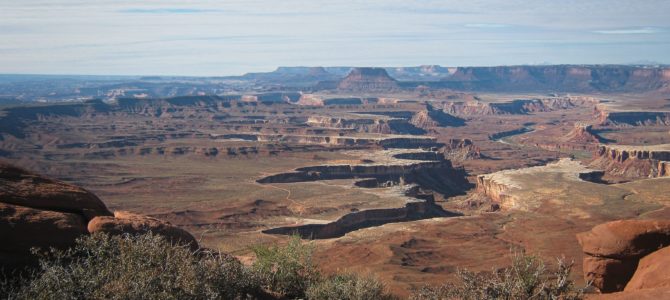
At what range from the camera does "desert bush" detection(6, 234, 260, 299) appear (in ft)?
55.9

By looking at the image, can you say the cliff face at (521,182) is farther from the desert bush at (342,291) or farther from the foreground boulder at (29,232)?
the foreground boulder at (29,232)

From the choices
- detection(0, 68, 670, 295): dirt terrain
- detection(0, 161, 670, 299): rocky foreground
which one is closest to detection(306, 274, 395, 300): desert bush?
detection(0, 161, 670, 299): rocky foreground

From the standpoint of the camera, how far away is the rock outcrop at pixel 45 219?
69.8ft

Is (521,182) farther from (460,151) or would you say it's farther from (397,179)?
(460,151)

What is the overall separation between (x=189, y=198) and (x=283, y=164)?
1380 inches

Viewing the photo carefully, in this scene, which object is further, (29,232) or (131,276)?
(29,232)

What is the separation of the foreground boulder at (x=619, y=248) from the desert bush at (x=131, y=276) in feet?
41.1

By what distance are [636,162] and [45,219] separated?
423 ft

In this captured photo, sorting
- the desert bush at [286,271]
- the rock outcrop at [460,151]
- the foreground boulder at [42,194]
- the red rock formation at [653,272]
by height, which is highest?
the foreground boulder at [42,194]

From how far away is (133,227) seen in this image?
960 inches

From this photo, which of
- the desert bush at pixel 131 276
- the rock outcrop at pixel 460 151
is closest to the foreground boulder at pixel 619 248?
the desert bush at pixel 131 276

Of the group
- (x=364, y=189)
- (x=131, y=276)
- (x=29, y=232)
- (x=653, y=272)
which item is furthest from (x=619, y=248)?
(x=364, y=189)

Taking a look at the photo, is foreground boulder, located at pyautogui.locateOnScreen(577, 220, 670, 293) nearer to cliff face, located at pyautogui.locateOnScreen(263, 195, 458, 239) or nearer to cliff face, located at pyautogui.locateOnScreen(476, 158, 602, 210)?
cliff face, located at pyautogui.locateOnScreen(263, 195, 458, 239)

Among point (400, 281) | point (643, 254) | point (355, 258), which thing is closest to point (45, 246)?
point (643, 254)
